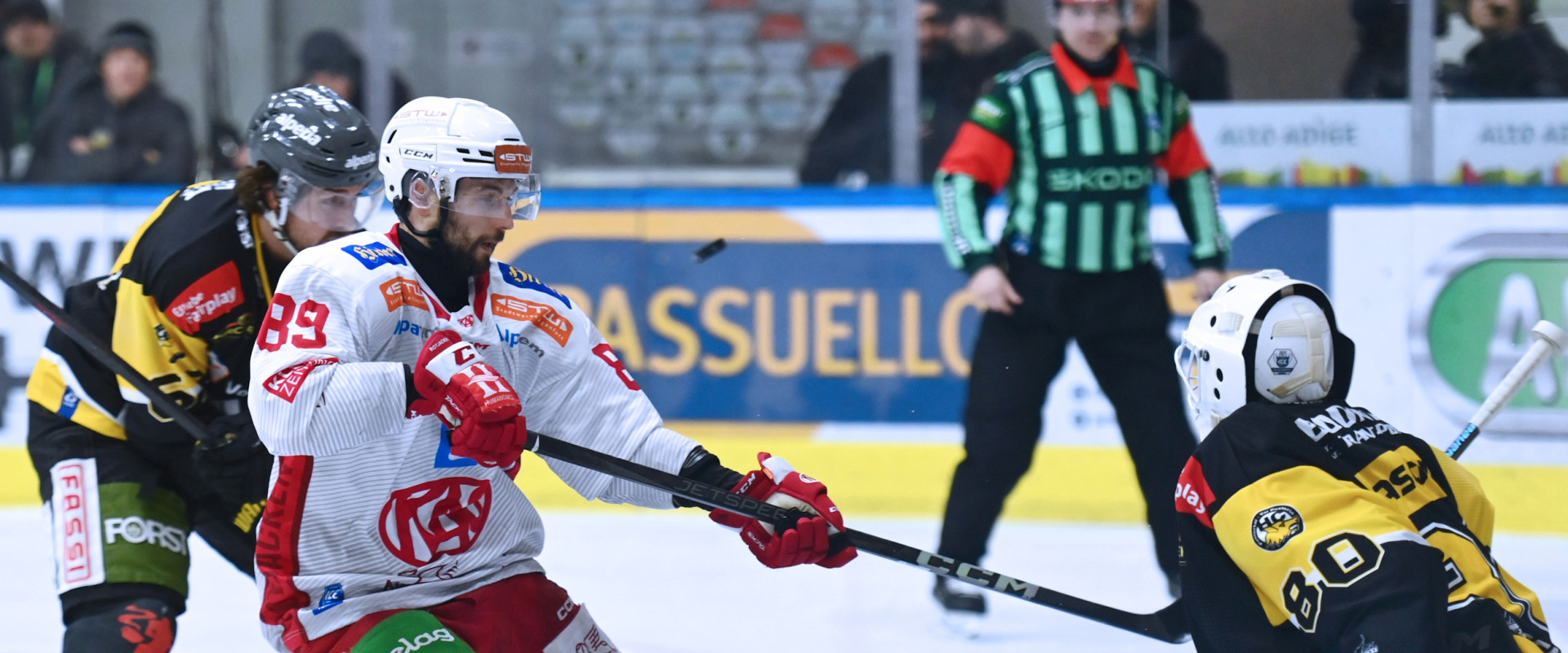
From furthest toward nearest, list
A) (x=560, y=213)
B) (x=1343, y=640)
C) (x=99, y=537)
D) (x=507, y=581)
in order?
(x=560, y=213) < (x=99, y=537) < (x=507, y=581) < (x=1343, y=640)

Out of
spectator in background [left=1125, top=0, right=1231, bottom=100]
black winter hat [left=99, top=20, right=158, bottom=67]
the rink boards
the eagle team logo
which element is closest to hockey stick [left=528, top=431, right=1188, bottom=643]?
the eagle team logo

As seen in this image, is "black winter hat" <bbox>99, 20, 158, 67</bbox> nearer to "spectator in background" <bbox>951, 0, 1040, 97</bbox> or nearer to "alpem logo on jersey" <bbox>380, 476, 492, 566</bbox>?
"spectator in background" <bbox>951, 0, 1040, 97</bbox>

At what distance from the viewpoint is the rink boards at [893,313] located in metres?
4.55

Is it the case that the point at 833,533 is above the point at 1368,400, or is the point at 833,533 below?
above

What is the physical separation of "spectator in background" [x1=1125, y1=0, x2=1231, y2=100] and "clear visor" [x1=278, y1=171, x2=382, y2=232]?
9.70 ft

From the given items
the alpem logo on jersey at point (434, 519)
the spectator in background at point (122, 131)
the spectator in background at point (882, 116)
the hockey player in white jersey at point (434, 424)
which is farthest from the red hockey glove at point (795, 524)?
the spectator in background at point (122, 131)

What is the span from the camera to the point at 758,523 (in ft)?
7.30

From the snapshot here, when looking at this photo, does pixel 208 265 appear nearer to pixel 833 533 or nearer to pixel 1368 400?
pixel 833 533

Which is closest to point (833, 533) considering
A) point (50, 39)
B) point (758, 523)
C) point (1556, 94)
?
point (758, 523)

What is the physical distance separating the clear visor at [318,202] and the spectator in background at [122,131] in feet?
9.62

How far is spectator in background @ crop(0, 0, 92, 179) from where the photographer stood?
5309 millimetres

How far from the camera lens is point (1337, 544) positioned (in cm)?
190

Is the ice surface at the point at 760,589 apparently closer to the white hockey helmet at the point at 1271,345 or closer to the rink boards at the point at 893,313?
the rink boards at the point at 893,313

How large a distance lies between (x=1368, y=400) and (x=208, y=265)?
328cm
